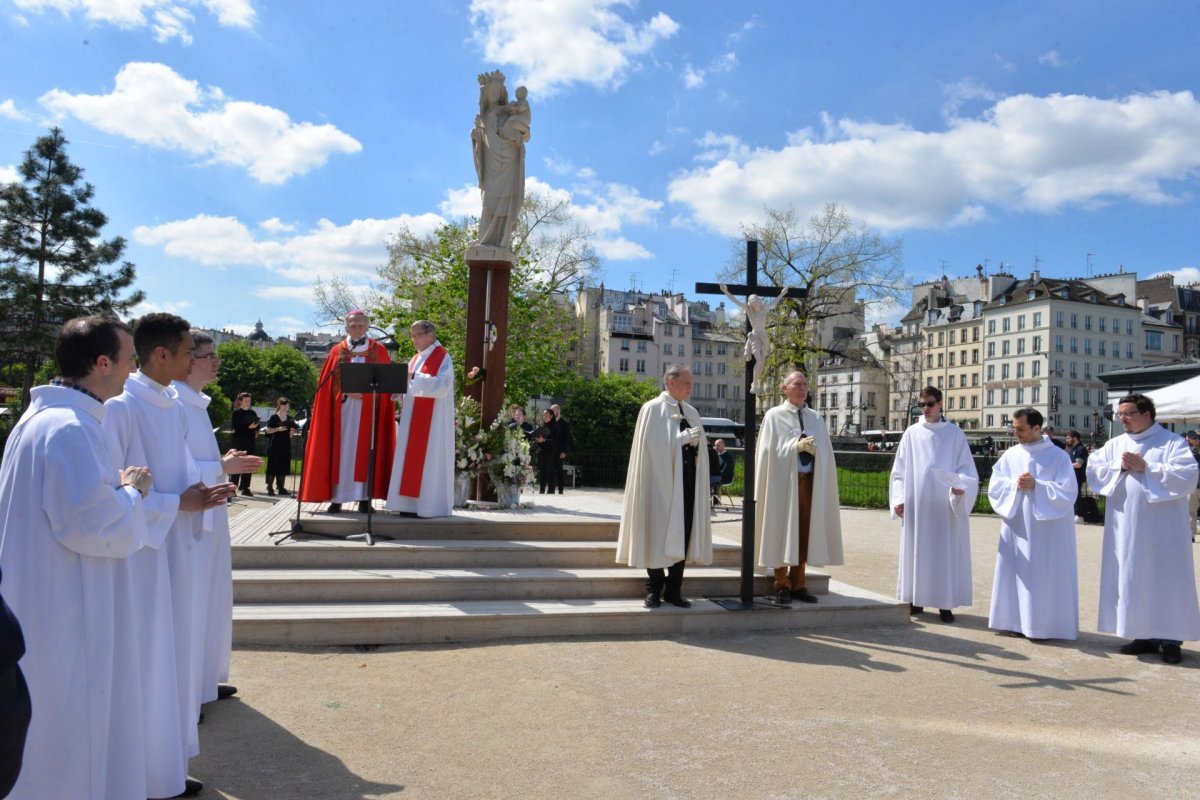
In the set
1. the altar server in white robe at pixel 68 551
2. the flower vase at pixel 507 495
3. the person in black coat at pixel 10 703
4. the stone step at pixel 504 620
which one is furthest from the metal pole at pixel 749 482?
the person in black coat at pixel 10 703

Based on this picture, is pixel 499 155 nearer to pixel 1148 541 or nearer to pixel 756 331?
pixel 756 331

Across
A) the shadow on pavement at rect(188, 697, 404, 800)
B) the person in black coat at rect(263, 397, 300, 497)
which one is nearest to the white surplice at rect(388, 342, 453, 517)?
the shadow on pavement at rect(188, 697, 404, 800)

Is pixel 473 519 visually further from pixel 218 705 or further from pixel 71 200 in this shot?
pixel 71 200

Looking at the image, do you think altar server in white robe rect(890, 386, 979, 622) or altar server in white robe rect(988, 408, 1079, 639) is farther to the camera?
altar server in white robe rect(890, 386, 979, 622)

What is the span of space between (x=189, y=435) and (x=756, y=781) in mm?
3566

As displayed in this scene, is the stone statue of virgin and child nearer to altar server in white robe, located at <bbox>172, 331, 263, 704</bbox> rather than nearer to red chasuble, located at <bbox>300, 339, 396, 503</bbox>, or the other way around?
red chasuble, located at <bbox>300, 339, 396, 503</bbox>

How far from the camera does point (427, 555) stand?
835cm

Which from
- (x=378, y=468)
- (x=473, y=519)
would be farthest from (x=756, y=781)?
(x=378, y=468)

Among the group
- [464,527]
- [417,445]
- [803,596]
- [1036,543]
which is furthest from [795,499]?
[417,445]

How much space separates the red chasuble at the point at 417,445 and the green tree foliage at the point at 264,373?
7474 centimetres

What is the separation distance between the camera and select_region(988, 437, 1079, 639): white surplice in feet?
26.2

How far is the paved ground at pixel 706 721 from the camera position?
4348 millimetres

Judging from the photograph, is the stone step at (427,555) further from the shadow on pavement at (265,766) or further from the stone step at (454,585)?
the shadow on pavement at (265,766)

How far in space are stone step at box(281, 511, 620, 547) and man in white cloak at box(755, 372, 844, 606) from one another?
189cm
